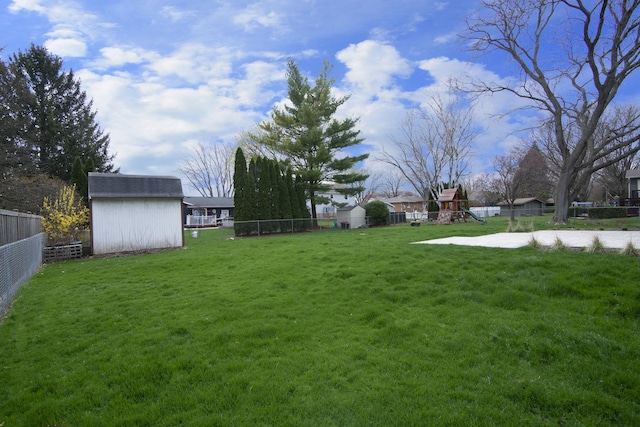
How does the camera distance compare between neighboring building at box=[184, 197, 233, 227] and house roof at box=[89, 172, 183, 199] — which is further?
neighboring building at box=[184, 197, 233, 227]

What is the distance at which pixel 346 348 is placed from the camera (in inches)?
158

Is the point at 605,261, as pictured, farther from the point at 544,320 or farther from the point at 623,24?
the point at 623,24

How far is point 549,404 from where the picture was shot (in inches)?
111

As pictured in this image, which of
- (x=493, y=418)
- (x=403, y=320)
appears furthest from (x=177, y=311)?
(x=493, y=418)

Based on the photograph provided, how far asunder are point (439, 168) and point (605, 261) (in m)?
28.0

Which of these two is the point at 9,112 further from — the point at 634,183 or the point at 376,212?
the point at 634,183

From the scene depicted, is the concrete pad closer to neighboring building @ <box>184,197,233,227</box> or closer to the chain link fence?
the chain link fence

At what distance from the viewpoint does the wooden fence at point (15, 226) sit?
6996 millimetres

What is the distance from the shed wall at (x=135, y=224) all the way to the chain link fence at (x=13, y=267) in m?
4.05

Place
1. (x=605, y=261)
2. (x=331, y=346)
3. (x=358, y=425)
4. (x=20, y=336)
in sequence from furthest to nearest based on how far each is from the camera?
(x=605, y=261), (x=20, y=336), (x=331, y=346), (x=358, y=425)

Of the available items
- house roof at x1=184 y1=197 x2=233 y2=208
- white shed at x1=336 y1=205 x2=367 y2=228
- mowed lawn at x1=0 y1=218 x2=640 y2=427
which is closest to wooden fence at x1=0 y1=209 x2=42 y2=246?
mowed lawn at x1=0 y1=218 x2=640 y2=427

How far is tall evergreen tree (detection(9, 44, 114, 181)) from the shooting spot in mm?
27656

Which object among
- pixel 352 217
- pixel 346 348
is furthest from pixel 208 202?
pixel 346 348

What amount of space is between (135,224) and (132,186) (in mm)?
1521
